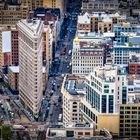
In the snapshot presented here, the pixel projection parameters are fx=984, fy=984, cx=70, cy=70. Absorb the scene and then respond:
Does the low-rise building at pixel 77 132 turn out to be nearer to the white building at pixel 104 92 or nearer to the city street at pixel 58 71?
the white building at pixel 104 92

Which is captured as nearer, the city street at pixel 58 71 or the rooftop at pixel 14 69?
the city street at pixel 58 71

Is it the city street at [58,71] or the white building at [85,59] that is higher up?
the white building at [85,59]

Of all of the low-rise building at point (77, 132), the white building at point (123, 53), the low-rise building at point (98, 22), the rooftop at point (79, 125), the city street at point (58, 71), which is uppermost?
the low-rise building at point (98, 22)

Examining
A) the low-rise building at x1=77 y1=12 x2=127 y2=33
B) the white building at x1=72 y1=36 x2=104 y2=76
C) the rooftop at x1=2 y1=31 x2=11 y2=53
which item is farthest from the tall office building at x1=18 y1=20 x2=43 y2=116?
the low-rise building at x1=77 y1=12 x2=127 y2=33

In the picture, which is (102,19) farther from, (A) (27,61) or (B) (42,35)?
(A) (27,61)

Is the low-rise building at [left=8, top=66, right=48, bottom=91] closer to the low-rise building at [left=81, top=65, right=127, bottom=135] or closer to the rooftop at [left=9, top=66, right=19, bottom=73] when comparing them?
the rooftop at [left=9, top=66, right=19, bottom=73]

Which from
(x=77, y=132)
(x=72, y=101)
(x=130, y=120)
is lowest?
(x=130, y=120)

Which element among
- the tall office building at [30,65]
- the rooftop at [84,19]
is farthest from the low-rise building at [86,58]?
the rooftop at [84,19]

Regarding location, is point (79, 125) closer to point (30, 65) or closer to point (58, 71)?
point (30, 65)

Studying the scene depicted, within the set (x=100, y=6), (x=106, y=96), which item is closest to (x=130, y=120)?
(x=106, y=96)
